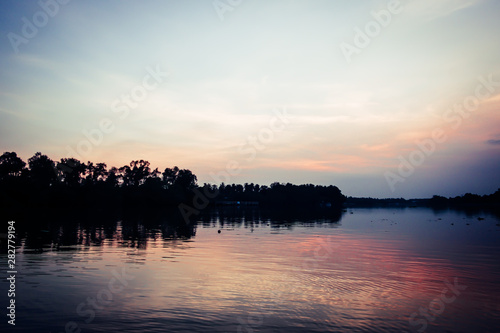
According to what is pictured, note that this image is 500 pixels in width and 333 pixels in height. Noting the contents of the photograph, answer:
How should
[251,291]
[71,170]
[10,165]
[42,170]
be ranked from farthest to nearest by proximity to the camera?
[71,170]
[42,170]
[10,165]
[251,291]

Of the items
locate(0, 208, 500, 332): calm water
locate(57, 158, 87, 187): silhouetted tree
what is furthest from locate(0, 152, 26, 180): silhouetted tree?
locate(0, 208, 500, 332): calm water

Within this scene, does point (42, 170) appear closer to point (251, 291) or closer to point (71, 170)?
point (71, 170)

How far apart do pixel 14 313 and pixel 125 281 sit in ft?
25.3

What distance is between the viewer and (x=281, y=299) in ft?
66.6

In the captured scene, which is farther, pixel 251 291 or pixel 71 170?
pixel 71 170

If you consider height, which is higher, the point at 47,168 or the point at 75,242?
the point at 47,168

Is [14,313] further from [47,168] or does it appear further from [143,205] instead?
[143,205]

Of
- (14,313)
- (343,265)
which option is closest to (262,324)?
(14,313)

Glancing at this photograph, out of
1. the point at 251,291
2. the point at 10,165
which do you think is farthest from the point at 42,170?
the point at 251,291

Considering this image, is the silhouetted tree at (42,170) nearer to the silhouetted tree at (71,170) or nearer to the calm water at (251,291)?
the silhouetted tree at (71,170)

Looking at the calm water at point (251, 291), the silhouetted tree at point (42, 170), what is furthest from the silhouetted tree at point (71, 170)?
the calm water at point (251, 291)

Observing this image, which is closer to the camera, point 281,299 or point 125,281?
point 281,299

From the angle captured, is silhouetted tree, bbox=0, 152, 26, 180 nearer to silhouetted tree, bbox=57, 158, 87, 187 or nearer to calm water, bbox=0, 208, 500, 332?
silhouetted tree, bbox=57, 158, 87, 187

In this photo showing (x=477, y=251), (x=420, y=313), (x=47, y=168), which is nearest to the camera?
(x=420, y=313)
